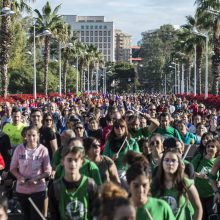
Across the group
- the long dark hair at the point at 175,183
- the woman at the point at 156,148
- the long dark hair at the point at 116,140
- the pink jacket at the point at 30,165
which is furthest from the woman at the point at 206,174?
the long dark hair at the point at 175,183

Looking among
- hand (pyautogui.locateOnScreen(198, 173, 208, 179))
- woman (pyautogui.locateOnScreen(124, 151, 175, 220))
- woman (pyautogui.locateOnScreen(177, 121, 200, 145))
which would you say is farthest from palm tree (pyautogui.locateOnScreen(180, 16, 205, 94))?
woman (pyautogui.locateOnScreen(124, 151, 175, 220))

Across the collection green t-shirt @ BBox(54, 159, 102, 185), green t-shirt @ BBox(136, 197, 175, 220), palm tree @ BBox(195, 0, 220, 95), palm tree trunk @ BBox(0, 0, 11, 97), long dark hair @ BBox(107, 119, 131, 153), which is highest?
palm tree @ BBox(195, 0, 220, 95)

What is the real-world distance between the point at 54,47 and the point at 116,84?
6549 cm

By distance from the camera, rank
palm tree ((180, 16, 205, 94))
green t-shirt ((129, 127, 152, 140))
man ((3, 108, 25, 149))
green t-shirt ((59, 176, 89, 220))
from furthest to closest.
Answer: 1. palm tree ((180, 16, 205, 94))
2. man ((3, 108, 25, 149))
3. green t-shirt ((129, 127, 152, 140))
4. green t-shirt ((59, 176, 89, 220))

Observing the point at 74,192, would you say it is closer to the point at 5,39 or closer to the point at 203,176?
the point at 203,176

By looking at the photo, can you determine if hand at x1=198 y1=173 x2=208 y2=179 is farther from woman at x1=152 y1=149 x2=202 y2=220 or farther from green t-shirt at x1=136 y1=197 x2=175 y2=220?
green t-shirt at x1=136 y1=197 x2=175 y2=220

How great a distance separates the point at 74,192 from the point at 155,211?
947 millimetres

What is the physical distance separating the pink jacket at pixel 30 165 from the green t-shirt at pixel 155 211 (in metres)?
2.68

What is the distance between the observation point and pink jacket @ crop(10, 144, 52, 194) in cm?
687

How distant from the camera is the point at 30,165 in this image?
22.5ft

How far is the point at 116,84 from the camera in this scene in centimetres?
14612

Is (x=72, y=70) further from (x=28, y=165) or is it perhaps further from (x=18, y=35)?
(x=28, y=165)

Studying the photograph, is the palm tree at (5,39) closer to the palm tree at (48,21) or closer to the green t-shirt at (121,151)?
the palm tree at (48,21)

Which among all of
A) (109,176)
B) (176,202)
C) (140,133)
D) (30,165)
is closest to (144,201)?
(176,202)
